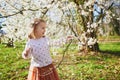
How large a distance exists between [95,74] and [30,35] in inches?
143

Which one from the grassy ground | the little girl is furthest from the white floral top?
the grassy ground

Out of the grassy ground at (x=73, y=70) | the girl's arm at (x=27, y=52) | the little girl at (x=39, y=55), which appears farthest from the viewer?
the grassy ground at (x=73, y=70)

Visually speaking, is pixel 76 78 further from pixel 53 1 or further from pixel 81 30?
pixel 81 30

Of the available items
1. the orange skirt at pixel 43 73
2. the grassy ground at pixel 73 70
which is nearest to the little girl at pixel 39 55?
the orange skirt at pixel 43 73

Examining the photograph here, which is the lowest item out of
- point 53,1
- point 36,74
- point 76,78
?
point 76,78

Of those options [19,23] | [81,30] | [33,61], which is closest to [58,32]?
[19,23]

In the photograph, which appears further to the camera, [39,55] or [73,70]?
[73,70]

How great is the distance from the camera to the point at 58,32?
10008 millimetres

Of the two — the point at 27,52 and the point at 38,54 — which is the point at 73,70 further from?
the point at 27,52

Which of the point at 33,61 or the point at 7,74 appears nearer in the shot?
the point at 33,61

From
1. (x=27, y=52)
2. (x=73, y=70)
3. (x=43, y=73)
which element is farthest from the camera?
(x=73, y=70)

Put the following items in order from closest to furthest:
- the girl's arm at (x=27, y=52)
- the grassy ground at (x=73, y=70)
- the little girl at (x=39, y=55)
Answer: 1. the girl's arm at (x=27, y=52)
2. the little girl at (x=39, y=55)
3. the grassy ground at (x=73, y=70)

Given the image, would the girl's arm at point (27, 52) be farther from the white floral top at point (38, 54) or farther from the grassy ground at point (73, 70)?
the grassy ground at point (73, 70)

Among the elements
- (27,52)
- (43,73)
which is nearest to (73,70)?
(43,73)
